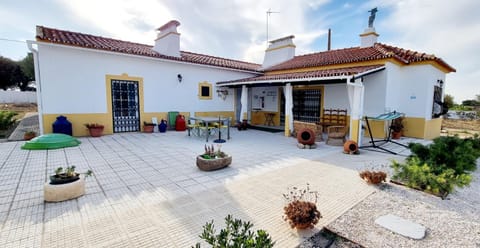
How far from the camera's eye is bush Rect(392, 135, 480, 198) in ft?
12.1

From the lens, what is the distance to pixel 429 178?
380cm

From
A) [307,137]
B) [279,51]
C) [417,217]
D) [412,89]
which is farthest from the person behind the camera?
[279,51]

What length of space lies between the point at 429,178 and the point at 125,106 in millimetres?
10421

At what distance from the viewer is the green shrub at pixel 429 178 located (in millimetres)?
3643

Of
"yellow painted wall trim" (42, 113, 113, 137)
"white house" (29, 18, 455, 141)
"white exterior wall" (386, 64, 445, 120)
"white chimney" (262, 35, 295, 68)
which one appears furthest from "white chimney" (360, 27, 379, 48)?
"yellow painted wall trim" (42, 113, 113, 137)

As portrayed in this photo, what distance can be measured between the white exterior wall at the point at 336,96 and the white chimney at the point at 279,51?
16.5ft

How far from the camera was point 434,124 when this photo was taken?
993cm

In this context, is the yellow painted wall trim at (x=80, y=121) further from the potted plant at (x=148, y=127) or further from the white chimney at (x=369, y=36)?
the white chimney at (x=369, y=36)

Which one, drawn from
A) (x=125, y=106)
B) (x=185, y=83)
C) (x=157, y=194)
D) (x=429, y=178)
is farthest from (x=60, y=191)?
(x=185, y=83)


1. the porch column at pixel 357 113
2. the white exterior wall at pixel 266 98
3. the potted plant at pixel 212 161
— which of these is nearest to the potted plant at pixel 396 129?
the porch column at pixel 357 113

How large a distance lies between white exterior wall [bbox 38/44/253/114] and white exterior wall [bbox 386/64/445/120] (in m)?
8.61

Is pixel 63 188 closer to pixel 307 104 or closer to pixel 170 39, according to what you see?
pixel 170 39

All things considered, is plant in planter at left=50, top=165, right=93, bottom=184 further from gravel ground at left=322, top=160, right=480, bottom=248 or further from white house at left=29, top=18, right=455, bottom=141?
white house at left=29, top=18, right=455, bottom=141

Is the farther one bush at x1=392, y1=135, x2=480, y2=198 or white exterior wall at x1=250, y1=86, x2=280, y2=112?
white exterior wall at x1=250, y1=86, x2=280, y2=112
